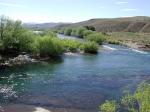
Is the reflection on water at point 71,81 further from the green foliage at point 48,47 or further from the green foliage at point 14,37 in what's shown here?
the green foliage at point 14,37

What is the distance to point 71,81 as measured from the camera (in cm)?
4881

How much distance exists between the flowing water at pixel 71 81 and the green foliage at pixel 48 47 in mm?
4715

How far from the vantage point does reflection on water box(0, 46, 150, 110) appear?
3844 cm

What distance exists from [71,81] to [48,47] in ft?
91.3

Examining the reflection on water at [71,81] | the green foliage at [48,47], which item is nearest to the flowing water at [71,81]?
the reflection on water at [71,81]

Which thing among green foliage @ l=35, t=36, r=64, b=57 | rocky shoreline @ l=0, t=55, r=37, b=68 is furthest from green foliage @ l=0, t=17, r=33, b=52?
rocky shoreline @ l=0, t=55, r=37, b=68

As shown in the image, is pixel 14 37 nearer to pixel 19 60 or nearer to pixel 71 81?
pixel 19 60

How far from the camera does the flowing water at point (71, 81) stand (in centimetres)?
3831

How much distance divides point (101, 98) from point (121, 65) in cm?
2792

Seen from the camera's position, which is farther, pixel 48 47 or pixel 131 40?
pixel 131 40

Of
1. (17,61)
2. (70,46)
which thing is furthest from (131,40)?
(17,61)

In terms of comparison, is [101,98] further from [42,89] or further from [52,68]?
[52,68]

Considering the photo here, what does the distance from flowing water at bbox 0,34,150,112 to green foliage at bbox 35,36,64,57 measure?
472 centimetres

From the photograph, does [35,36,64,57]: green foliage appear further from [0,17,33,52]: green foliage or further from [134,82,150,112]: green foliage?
[134,82,150,112]: green foliage
